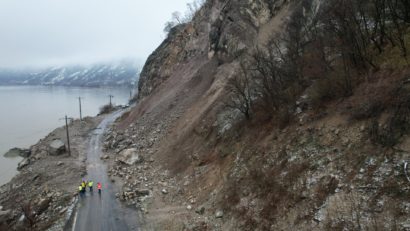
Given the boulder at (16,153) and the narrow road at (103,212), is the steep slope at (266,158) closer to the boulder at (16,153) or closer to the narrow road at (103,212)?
the narrow road at (103,212)

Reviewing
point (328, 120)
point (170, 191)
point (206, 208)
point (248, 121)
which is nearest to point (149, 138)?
point (170, 191)

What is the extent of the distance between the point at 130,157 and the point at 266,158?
18.9 m

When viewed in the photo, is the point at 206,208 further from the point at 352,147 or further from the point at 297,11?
the point at 297,11

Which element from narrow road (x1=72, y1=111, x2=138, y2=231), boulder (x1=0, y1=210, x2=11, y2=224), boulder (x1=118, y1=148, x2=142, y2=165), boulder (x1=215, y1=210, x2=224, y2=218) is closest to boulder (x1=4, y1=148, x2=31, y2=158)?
narrow road (x1=72, y1=111, x2=138, y2=231)

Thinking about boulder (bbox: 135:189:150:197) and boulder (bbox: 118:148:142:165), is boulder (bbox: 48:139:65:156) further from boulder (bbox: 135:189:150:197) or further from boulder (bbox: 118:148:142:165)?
boulder (bbox: 135:189:150:197)

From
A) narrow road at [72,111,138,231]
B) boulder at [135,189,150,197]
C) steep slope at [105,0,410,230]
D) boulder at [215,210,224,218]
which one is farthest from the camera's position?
boulder at [135,189,150,197]

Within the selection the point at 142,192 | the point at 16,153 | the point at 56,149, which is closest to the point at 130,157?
the point at 142,192

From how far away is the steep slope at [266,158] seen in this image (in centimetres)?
1581

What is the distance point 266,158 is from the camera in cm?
2308

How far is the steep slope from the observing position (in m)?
15.8

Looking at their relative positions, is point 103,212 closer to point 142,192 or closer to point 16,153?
point 142,192

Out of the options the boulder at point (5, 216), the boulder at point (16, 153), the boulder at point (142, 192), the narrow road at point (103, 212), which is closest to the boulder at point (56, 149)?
the narrow road at point (103, 212)

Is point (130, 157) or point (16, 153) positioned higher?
point (130, 157)

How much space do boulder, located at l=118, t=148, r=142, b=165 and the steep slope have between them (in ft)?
2.10
